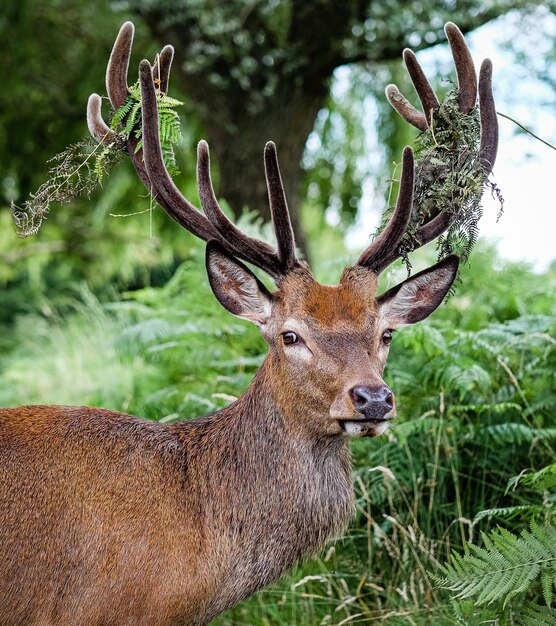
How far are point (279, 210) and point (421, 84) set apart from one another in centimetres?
107

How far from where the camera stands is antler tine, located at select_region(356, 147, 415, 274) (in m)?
4.19

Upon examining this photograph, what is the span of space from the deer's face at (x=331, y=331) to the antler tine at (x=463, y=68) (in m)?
Answer: 0.86

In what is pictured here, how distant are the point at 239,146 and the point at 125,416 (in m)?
6.45

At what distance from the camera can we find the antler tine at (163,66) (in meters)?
4.65

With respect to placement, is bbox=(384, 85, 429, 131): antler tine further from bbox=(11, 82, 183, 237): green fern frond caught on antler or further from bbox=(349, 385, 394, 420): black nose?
bbox=(349, 385, 394, 420): black nose

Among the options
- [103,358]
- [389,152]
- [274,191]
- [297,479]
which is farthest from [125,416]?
[389,152]

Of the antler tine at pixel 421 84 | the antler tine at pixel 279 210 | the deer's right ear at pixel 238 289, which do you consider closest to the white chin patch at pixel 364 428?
the deer's right ear at pixel 238 289

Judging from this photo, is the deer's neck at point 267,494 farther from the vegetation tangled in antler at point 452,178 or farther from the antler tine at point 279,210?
the vegetation tangled in antler at point 452,178


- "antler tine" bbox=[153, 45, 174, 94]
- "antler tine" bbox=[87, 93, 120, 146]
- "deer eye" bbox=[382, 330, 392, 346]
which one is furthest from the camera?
"antler tine" bbox=[87, 93, 120, 146]

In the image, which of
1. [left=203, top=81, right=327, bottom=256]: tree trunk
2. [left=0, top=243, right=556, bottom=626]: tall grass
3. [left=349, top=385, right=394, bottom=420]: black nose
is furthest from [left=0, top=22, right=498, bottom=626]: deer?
[left=203, top=81, right=327, bottom=256]: tree trunk

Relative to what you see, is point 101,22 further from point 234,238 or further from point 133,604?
point 133,604

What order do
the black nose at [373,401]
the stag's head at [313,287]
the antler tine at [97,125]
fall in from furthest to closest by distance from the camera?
the antler tine at [97,125] → the stag's head at [313,287] → the black nose at [373,401]

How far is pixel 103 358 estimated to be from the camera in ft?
31.0

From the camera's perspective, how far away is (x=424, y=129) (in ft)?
16.0
